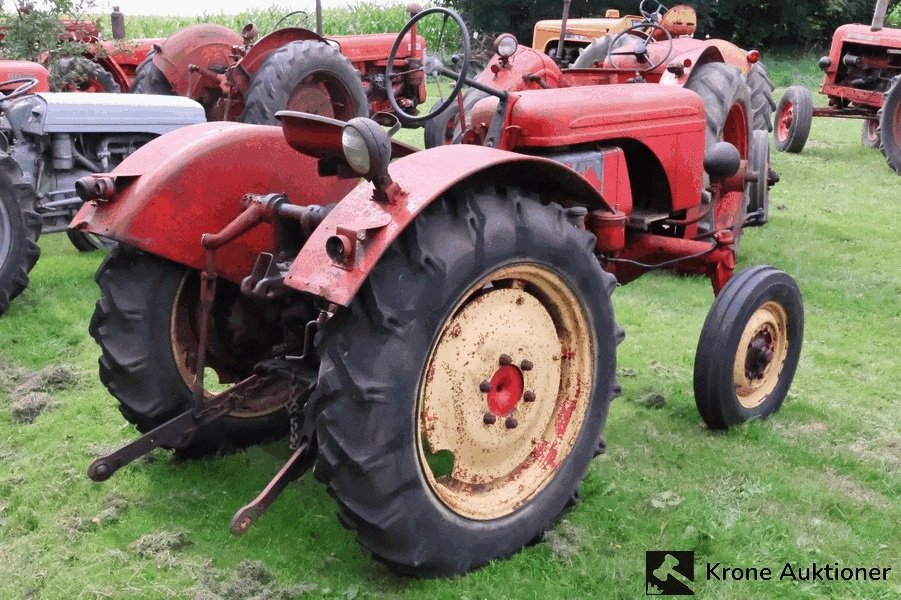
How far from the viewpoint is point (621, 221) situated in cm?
331

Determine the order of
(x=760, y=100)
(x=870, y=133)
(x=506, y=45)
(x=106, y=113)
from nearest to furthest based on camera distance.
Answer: (x=106, y=113) < (x=506, y=45) < (x=760, y=100) < (x=870, y=133)

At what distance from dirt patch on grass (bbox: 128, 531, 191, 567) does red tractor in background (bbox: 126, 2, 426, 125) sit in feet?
16.2

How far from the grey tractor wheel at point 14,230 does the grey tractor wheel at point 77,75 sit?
120 inches

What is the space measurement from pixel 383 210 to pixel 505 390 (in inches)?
28.3

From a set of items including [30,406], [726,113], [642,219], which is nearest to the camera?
[30,406]

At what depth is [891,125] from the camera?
9516 mm

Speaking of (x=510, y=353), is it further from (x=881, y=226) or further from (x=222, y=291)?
(x=881, y=226)

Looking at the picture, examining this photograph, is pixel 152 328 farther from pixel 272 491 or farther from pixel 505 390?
pixel 505 390

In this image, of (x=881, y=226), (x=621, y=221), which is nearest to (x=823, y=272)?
(x=881, y=226)

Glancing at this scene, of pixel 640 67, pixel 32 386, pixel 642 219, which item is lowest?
pixel 32 386

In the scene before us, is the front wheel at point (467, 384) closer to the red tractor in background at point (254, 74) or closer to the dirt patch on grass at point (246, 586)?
the dirt patch on grass at point (246, 586)

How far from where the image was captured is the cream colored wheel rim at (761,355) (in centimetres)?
352

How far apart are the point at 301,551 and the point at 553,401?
2.91 feet

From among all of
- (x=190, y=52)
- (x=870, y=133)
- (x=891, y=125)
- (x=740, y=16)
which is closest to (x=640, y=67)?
(x=190, y=52)
